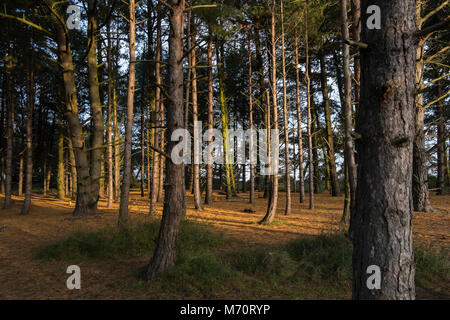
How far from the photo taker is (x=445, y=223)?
9492mm

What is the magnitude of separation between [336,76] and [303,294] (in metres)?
22.8

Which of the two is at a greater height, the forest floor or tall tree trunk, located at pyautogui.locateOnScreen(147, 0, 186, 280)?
tall tree trunk, located at pyautogui.locateOnScreen(147, 0, 186, 280)

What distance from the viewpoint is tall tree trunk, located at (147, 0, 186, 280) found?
4996 millimetres

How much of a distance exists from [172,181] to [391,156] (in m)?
3.62

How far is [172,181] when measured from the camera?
201 inches

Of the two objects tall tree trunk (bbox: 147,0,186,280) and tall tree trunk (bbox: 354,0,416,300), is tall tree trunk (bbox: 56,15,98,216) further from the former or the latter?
tall tree trunk (bbox: 354,0,416,300)

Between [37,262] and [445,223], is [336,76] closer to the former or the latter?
[445,223]

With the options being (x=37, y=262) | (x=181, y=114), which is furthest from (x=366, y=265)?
(x=37, y=262)

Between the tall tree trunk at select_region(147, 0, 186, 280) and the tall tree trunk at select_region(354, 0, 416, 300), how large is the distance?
3.33 metres

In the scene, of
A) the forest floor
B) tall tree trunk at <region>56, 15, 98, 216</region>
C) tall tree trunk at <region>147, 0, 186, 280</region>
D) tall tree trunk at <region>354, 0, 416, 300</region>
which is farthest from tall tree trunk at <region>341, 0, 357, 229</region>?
tall tree trunk at <region>56, 15, 98, 216</region>

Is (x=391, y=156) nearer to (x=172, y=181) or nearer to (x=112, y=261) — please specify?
(x=172, y=181)

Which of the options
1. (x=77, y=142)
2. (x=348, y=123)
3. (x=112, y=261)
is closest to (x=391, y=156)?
(x=348, y=123)
